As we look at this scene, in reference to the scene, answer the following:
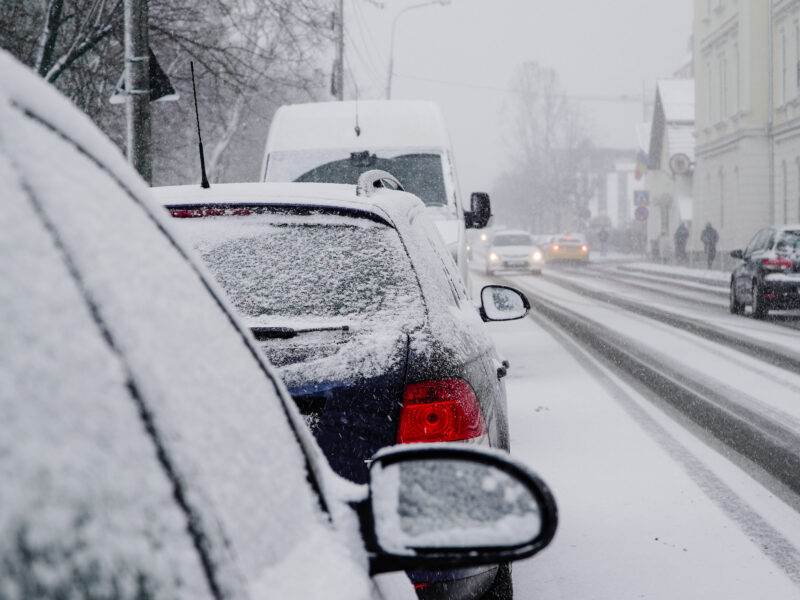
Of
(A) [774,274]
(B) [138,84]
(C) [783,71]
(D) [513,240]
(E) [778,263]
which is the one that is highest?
(C) [783,71]

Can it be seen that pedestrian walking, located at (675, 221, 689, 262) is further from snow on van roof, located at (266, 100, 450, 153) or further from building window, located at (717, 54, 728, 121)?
snow on van roof, located at (266, 100, 450, 153)

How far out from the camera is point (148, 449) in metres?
0.92

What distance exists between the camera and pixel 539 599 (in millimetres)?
3852

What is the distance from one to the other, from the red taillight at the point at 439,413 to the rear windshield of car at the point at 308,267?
0.23 m

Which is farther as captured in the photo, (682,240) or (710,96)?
(710,96)

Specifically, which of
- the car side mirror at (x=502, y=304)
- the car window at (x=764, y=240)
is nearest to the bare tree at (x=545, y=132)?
the car window at (x=764, y=240)

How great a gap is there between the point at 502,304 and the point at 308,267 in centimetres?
226

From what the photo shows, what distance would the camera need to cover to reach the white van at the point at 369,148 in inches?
439

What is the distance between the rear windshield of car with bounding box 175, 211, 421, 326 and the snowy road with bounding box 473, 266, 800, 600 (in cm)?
155

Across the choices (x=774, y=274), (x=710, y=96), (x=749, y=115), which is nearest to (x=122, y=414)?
(x=774, y=274)

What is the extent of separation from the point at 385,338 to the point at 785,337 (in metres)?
12.7

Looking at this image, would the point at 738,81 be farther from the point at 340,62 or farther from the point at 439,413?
the point at 439,413

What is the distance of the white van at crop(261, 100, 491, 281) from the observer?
11.2 metres

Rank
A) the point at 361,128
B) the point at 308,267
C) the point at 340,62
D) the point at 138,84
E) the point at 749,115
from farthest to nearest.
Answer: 1. the point at 749,115
2. the point at 340,62
3. the point at 361,128
4. the point at 138,84
5. the point at 308,267
